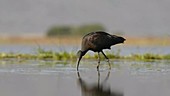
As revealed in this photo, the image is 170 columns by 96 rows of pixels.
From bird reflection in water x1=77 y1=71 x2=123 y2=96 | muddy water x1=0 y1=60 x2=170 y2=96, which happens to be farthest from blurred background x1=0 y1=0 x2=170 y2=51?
bird reflection in water x1=77 y1=71 x2=123 y2=96

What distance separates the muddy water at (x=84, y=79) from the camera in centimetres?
1422

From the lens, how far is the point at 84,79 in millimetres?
16734

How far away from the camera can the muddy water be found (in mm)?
14219

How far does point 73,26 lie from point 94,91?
55519 mm

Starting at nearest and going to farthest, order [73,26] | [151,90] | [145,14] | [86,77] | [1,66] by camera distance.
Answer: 1. [151,90]
2. [86,77]
3. [1,66]
4. [73,26]
5. [145,14]

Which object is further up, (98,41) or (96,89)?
(98,41)

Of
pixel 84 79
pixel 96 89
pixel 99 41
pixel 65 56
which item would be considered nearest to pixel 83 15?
pixel 65 56

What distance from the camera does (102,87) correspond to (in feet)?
49.5

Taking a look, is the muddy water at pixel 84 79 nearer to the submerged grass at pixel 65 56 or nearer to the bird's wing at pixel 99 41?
the bird's wing at pixel 99 41

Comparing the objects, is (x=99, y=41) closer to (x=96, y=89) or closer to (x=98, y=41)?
(x=98, y=41)

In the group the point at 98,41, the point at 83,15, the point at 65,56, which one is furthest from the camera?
the point at 83,15

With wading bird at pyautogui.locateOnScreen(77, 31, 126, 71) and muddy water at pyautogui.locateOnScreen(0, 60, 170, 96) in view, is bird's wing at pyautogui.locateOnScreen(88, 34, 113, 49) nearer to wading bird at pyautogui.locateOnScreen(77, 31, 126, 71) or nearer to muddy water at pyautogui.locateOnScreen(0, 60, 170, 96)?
wading bird at pyautogui.locateOnScreen(77, 31, 126, 71)

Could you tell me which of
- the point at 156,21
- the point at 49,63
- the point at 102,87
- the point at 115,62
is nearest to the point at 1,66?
the point at 49,63

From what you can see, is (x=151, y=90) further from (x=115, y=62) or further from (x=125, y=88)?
(x=115, y=62)
